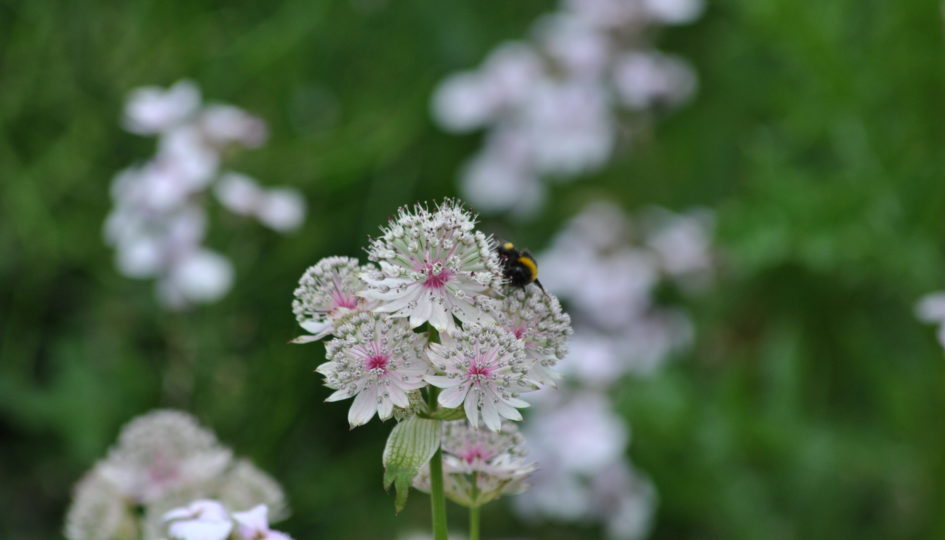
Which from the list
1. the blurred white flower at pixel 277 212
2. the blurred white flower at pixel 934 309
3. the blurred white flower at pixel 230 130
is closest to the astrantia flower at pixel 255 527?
the blurred white flower at pixel 934 309

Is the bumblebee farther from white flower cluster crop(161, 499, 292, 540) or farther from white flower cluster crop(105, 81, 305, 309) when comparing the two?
white flower cluster crop(105, 81, 305, 309)

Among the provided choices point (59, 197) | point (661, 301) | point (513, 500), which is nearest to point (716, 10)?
point (661, 301)

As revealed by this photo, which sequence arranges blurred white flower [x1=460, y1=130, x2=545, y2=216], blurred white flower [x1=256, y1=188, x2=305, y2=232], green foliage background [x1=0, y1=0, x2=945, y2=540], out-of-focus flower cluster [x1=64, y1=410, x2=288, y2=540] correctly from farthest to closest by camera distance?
blurred white flower [x1=460, y1=130, x2=545, y2=216] < green foliage background [x1=0, y1=0, x2=945, y2=540] < blurred white flower [x1=256, y1=188, x2=305, y2=232] < out-of-focus flower cluster [x1=64, y1=410, x2=288, y2=540]

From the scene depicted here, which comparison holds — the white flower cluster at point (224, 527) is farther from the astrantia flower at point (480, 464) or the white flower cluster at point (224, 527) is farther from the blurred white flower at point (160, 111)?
the blurred white flower at point (160, 111)

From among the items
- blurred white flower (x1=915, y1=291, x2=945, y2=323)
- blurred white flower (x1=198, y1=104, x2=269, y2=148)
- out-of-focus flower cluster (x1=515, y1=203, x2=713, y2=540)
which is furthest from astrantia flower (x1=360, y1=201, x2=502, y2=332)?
out-of-focus flower cluster (x1=515, y1=203, x2=713, y2=540)

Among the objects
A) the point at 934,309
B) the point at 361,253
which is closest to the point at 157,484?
the point at 934,309

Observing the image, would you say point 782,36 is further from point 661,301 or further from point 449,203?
point 449,203

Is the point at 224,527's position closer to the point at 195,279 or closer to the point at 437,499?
the point at 437,499
